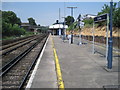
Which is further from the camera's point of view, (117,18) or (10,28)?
(10,28)

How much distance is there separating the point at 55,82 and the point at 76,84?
835mm

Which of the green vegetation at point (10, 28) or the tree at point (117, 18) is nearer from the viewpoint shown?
the tree at point (117, 18)

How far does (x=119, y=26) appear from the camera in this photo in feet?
80.5

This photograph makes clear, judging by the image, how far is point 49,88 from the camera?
5465 mm

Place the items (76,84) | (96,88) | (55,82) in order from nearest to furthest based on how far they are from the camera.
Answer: (96,88) → (76,84) → (55,82)

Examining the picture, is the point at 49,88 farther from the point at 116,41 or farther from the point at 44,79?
the point at 116,41

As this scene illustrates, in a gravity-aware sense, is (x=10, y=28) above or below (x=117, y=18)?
below

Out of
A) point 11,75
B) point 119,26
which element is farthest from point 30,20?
point 11,75

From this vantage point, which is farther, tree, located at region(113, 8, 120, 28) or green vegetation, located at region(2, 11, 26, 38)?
green vegetation, located at region(2, 11, 26, 38)

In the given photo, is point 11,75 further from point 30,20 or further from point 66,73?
point 30,20

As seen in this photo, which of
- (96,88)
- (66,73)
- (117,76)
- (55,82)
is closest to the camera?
(96,88)

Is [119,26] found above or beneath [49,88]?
above

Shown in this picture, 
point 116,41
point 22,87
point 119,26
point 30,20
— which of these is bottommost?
point 22,87

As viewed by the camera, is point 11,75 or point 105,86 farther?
point 11,75
